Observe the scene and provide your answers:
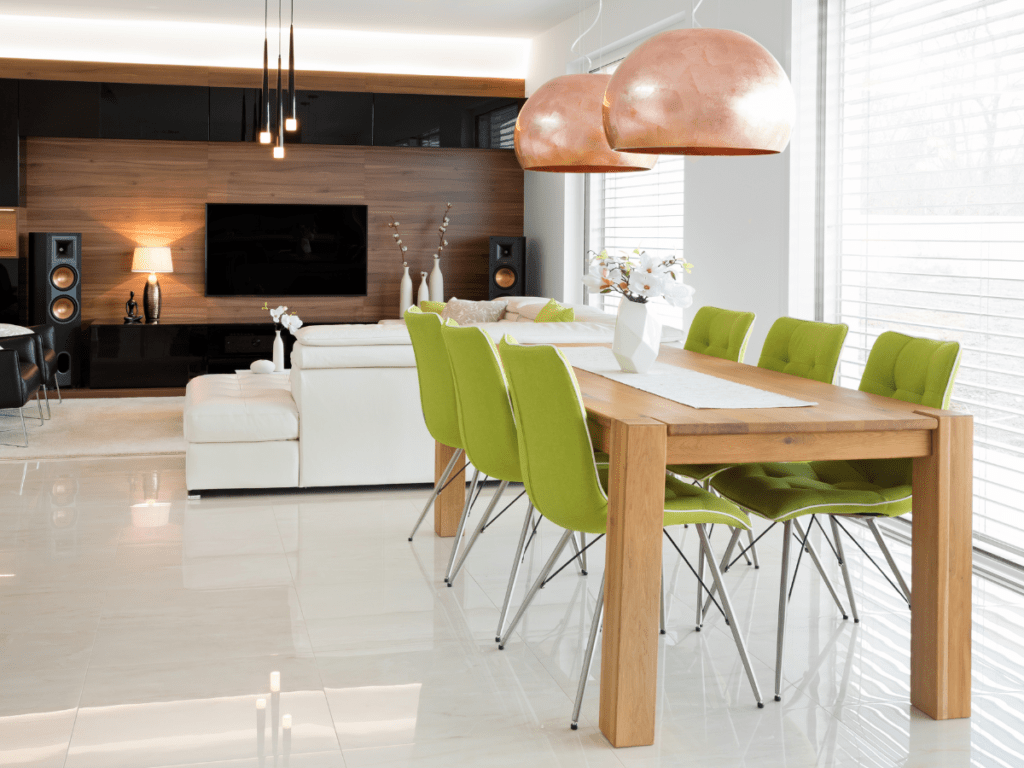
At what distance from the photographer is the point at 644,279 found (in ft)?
11.5

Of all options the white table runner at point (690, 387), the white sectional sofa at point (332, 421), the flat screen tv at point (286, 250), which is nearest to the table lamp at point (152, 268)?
the flat screen tv at point (286, 250)

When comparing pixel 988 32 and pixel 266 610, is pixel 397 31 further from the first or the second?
pixel 266 610

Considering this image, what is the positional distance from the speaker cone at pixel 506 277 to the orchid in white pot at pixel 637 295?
222 inches

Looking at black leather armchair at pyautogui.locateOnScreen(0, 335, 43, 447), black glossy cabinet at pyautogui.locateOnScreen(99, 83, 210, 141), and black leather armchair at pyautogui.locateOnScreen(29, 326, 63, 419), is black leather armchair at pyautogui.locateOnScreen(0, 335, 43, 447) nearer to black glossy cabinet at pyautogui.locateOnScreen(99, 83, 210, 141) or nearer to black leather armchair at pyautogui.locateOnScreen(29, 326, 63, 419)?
black leather armchair at pyautogui.locateOnScreen(29, 326, 63, 419)

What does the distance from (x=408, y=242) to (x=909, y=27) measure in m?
5.55

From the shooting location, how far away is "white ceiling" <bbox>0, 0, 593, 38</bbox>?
7.70 m

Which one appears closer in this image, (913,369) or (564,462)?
(564,462)

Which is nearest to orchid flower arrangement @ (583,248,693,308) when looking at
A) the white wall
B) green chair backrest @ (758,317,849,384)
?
green chair backrest @ (758,317,849,384)

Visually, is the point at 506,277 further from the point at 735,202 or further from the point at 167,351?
the point at 735,202

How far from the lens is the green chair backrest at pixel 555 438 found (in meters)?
2.64

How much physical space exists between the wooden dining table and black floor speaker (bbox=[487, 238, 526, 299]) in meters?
6.36

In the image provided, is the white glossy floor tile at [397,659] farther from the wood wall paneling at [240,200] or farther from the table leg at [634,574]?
the wood wall paneling at [240,200]

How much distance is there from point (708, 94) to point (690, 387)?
1.03 m

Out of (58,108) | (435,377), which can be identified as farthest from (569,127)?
(58,108)
